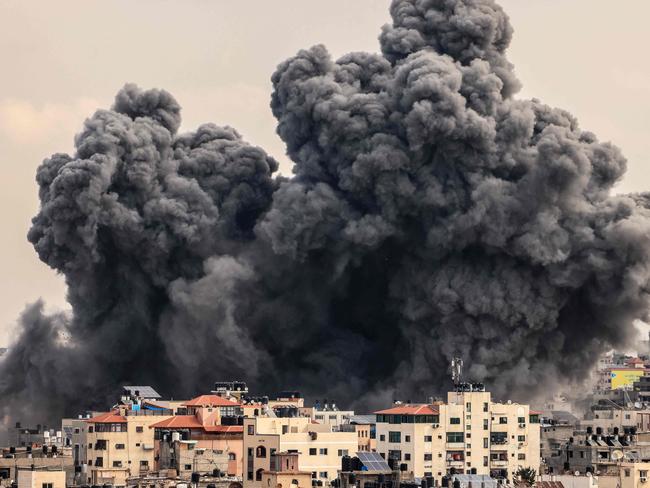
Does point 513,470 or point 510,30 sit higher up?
point 510,30

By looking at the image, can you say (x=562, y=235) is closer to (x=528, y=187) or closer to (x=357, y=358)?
(x=528, y=187)

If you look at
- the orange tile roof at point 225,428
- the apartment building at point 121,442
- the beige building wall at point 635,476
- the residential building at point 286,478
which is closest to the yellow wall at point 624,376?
the apartment building at point 121,442

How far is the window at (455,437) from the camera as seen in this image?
253 feet

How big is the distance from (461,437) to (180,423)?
826 centimetres

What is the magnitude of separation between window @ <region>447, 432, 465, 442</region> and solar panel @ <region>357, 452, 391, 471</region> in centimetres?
567

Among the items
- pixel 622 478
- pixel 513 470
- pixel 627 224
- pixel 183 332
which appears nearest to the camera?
pixel 622 478

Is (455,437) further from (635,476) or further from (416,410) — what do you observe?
(635,476)

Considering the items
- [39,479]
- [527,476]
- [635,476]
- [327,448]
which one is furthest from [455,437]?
[39,479]

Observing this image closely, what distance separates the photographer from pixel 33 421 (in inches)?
4080

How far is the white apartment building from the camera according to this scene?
71.5 m

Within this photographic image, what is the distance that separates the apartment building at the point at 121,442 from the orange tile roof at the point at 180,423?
53cm

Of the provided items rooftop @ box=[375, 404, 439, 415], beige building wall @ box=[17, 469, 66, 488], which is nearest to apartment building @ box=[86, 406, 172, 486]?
rooftop @ box=[375, 404, 439, 415]

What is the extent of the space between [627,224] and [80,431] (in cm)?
2614

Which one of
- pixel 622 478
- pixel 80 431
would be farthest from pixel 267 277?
pixel 622 478
